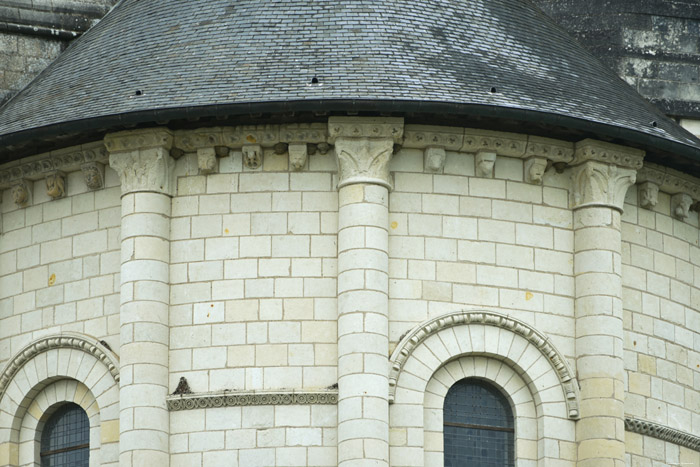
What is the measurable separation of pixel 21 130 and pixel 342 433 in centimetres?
571

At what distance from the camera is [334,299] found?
23.9 meters

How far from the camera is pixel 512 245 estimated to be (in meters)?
24.7

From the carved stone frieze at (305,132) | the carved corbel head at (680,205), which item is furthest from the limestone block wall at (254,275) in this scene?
the carved corbel head at (680,205)

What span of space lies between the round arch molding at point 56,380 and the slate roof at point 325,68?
2.75m

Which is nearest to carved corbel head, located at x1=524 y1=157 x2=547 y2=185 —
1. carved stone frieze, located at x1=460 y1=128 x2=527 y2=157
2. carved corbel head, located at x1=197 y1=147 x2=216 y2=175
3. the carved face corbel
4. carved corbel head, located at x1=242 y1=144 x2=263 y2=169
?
carved stone frieze, located at x1=460 y1=128 x2=527 y2=157

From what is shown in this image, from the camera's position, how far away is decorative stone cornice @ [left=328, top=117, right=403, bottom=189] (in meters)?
24.1

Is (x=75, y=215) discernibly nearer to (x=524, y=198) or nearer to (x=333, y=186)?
(x=333, y=186)

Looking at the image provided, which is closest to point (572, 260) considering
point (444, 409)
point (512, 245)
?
point (512, 245)

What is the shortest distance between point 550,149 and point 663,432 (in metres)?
3.91

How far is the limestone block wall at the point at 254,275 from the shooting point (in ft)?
77.8

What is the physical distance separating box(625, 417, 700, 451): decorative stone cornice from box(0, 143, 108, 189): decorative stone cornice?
7543 mm

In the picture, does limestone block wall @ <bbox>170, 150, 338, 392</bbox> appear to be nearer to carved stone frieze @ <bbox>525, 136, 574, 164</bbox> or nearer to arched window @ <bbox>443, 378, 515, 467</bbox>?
arched window @ <bbox>443, 378, 515, 467</bbox>

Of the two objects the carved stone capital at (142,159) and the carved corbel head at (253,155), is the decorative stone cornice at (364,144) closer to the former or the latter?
the carved corbel head at (253,155)

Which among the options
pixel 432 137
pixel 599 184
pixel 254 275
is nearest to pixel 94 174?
pixel 254 275
